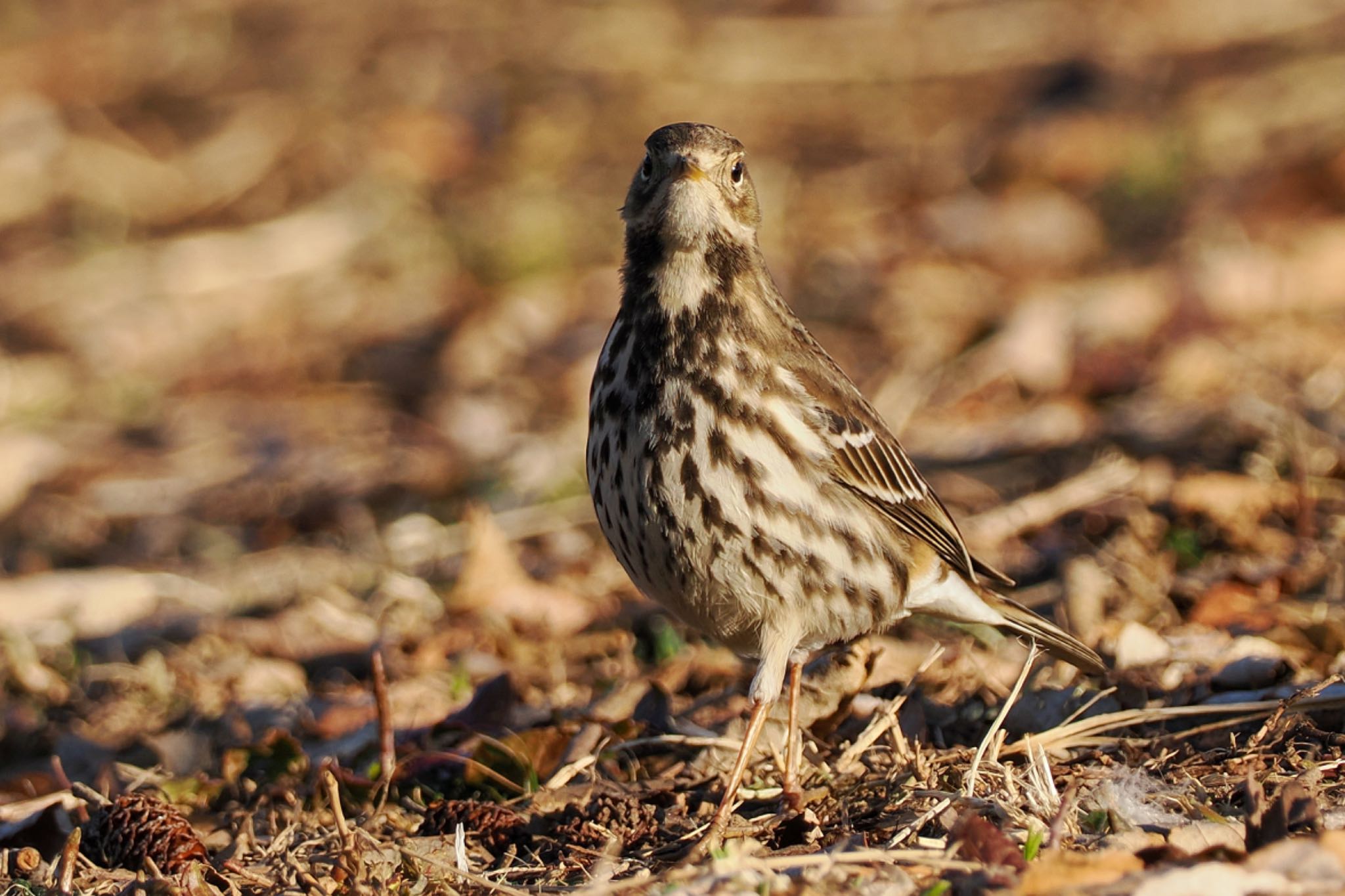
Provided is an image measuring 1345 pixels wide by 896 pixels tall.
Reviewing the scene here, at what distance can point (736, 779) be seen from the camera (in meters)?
4.39

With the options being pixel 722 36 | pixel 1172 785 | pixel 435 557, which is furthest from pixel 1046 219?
pixel 1172 785

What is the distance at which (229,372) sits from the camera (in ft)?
35.1

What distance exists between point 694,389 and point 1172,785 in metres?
1.69

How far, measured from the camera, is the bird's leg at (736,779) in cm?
416

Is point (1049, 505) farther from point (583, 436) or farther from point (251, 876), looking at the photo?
point (251, 876)

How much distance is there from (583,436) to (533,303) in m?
2.42

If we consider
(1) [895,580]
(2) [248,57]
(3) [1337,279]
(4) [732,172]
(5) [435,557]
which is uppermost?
(2) [248,57]

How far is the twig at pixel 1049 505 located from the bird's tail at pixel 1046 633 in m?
1.48

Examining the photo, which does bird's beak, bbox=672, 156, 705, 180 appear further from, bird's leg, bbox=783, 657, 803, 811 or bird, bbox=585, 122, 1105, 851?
bird's leg, bbox=783, 657, 803, 811

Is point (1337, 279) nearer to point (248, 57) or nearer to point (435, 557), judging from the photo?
point (435, 557)

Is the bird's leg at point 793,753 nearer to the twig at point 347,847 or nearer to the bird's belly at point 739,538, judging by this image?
the bird's belly at point 739,538

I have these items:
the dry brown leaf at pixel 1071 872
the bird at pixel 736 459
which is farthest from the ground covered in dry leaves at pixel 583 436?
the bird at pixel 736 459

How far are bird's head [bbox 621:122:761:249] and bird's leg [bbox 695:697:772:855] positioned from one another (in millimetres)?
1414

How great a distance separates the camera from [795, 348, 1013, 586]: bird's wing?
4.92 meters
